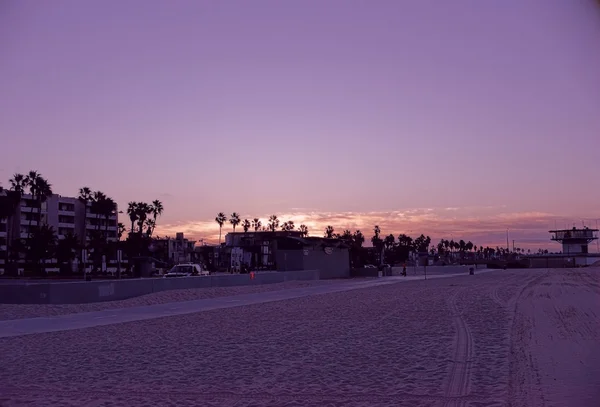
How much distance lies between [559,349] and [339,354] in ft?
15.3

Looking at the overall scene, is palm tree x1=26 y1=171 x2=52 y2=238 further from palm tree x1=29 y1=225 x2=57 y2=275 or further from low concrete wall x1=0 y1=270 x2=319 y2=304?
low concrete wall x1=0 y1=270 x2=319 y2=304

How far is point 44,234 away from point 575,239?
15754cm

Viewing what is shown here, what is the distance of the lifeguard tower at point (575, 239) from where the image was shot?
190625 mm

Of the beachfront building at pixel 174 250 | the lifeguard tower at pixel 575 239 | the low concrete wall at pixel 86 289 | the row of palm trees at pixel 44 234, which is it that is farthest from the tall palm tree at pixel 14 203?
the lifeguard tower at pixel 575 239

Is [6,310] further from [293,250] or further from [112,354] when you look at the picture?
[293,250]

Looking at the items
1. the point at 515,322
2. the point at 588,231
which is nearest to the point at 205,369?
the point at 515,322

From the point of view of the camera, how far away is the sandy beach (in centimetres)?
895

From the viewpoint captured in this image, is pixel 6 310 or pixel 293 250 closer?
pixel 6 310

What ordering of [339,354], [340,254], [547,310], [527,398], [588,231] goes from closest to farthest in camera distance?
[527,398]
[339,354]
[547,310]
[340,254]
[588,231]

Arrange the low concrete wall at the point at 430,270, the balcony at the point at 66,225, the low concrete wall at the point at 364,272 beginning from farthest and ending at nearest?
the balcony at the point at 66,225 → the low concrete wall at the point at 364,272 → the low concrete wall at the point at 430,270

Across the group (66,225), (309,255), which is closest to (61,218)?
(66,225)

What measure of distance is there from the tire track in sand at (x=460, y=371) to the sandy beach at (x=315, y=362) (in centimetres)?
2

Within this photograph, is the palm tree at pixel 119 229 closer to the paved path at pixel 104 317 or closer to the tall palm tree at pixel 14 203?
the tall palm tree at pixel 14 203

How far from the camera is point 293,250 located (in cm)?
7425
